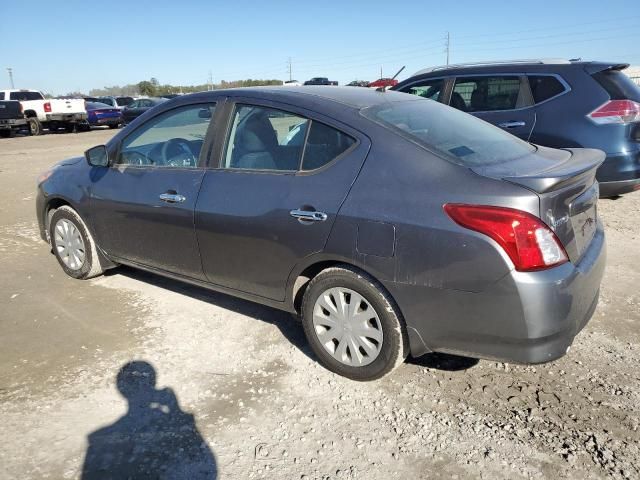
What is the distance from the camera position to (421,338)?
2.72m

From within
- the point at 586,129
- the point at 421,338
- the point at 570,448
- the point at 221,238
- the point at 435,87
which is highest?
the point at 435,87

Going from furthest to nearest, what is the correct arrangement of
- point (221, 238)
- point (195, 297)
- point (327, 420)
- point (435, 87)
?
point (435, 87) → point (195, 297) → point (221, 238) → point (327, 420)

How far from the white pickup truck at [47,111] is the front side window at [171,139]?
72.5 ft

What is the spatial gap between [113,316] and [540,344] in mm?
3091

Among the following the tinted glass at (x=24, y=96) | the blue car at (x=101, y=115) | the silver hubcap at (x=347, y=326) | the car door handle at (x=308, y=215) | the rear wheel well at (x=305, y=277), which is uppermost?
the tinted glass at (x=24, y=96)

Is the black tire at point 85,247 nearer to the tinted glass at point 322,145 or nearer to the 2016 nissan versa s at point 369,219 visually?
the 2016 nissan versa s at point 369,219

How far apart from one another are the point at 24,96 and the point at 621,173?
26.3m

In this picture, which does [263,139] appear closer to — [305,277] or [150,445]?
[305,277]

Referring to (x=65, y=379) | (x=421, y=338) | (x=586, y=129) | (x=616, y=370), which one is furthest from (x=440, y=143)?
(x=586, y=129)

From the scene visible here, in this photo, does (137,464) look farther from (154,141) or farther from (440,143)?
(154,141)

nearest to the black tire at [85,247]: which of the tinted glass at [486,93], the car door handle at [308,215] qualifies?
the car door handle at [308,215]

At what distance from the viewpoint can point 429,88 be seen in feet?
21.8

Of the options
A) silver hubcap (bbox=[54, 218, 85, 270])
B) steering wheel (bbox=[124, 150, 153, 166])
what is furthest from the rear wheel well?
silver hubcap (bbox=[54, 218, 85, 270])

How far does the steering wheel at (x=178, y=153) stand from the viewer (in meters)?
3.74
